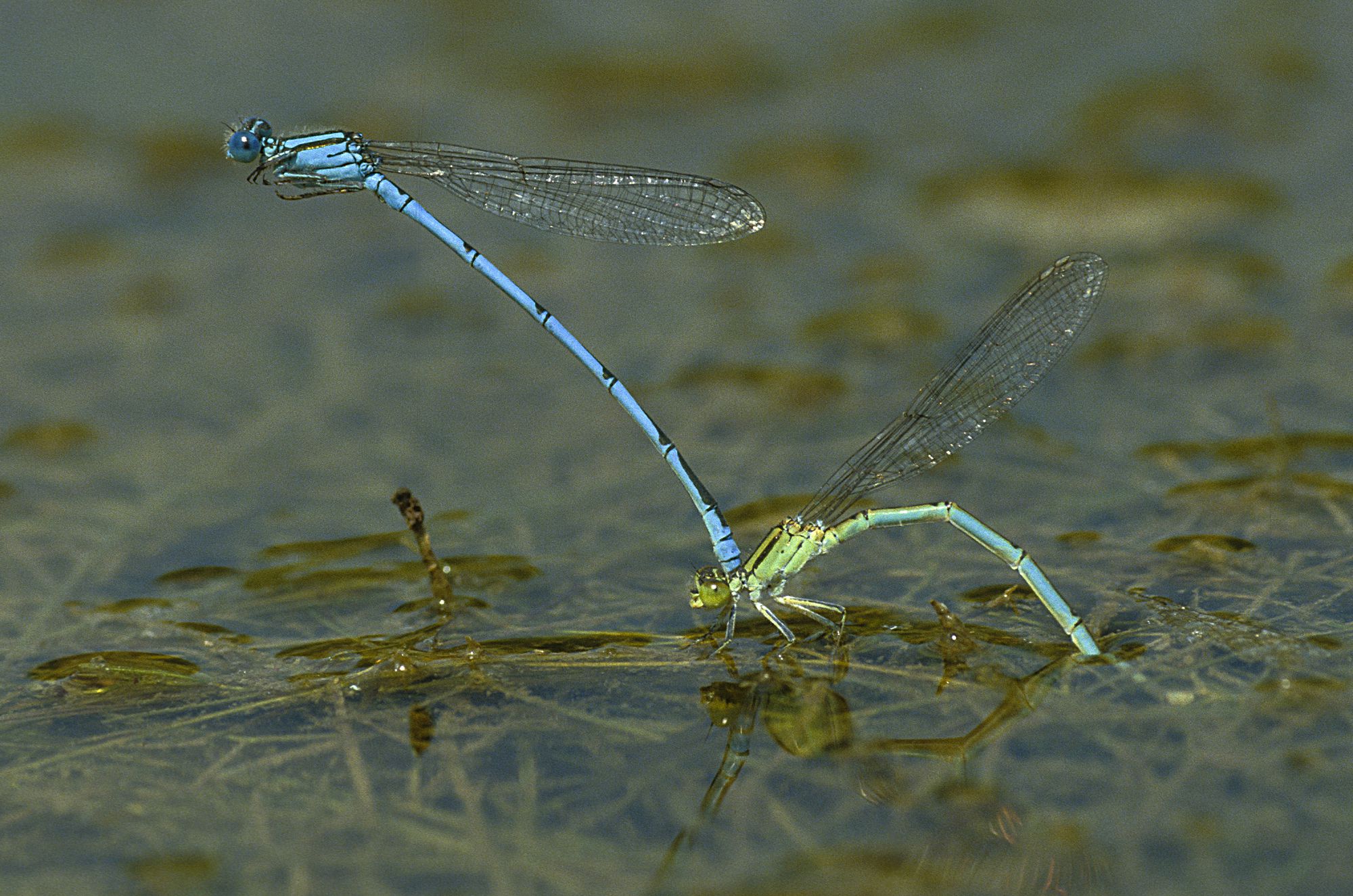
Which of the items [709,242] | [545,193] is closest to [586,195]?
[545,193]

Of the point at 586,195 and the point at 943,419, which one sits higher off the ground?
the point at 586,195

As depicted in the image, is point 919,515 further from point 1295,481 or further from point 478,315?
point 478,315

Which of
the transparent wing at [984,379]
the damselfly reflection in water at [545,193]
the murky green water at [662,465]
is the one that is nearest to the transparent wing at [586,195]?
the damselfly reflection in water at [545,193]

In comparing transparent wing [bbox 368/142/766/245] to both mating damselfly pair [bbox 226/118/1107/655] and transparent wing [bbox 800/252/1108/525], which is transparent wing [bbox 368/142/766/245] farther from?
transparent wing [bbox 800/252/1108/525]

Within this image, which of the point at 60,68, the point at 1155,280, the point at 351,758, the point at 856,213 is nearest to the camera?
the point at 351,758

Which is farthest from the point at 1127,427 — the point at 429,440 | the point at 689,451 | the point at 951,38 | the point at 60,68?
the point at 60,68

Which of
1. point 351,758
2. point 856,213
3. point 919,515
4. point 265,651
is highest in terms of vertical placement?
point 856,213

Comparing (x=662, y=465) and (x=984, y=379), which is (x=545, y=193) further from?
(x=984, y=379)

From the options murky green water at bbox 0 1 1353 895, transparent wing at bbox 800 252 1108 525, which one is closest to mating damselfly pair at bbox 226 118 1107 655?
transparent wing at bbox 800 252 1108 525
